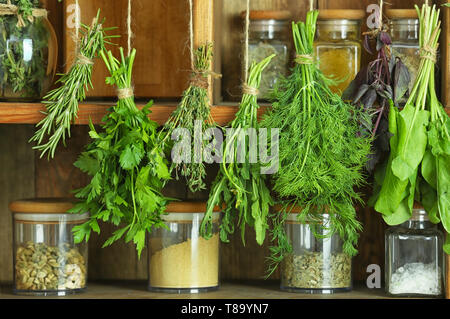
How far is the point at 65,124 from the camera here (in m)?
1.33

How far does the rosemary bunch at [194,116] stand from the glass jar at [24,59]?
249 mm

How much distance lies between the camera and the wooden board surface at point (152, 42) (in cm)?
147

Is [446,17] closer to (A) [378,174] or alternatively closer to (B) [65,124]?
(A) [378,174]

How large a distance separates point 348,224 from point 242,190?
0.63 feet

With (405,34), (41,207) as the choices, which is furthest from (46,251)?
(405,34)

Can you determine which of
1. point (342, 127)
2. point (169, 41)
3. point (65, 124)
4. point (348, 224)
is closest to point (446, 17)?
point (342, 127)

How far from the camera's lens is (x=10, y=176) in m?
1.58

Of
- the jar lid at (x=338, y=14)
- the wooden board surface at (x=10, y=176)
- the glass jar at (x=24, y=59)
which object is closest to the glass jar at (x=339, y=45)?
the jar lid at (x=338, y=14)

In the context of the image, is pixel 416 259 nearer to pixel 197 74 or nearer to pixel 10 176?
pixel 197 74

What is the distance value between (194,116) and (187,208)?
182 millimetres

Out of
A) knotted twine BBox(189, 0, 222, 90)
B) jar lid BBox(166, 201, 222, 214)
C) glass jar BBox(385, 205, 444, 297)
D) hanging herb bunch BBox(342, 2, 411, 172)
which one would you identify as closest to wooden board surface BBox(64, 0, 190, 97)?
knotted twine BBox(189, 0, 222, 90)

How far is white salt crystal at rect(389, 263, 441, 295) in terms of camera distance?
1.38 m

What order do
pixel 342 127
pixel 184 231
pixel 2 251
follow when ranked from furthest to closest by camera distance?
pixel 2 251, pixel 184 231, pixel 342 127

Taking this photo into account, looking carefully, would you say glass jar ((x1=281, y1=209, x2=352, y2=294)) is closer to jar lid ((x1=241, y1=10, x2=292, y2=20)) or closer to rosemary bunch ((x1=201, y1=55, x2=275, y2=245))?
rosemary bunch ((x1=201, y1=55, x2=275, y2=245))
